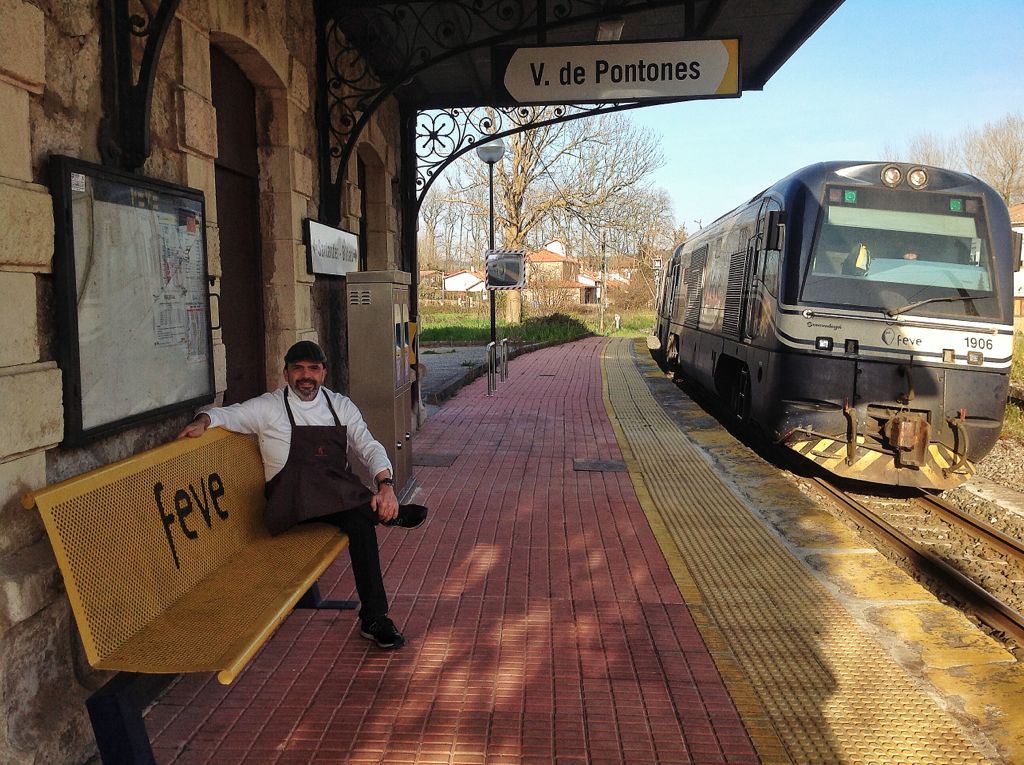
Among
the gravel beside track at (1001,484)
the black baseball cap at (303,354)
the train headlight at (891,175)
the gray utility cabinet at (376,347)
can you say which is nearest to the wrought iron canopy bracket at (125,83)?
the black baseball cap at (303,354)

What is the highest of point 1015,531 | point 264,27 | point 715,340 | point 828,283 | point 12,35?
point 264,27

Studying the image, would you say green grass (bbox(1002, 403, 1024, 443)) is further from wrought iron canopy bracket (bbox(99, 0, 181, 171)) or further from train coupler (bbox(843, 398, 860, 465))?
wrought iron canopy bracket (bbox(99, 0, 181, 171))

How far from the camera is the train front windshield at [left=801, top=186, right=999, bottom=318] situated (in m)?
7.56

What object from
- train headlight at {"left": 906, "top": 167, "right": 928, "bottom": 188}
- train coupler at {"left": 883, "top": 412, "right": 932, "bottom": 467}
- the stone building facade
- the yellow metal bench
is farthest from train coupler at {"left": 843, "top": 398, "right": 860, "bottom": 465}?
the stone building facade

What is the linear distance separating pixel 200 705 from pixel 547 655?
151 cm

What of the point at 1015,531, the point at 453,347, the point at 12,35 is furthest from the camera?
the point at 453,347

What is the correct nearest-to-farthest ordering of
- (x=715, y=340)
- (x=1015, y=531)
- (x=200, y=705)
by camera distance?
(x=200, y=705) < (x=1015, y=531) < (x=715, y=340)

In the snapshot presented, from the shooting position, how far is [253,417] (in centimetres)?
398

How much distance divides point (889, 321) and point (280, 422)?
5.75 metres

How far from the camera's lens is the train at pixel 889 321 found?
7383 mm

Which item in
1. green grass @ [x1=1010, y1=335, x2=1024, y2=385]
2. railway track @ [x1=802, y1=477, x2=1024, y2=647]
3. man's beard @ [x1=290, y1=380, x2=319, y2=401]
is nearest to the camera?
man's beard @ [x1=290, y1=380, x2=319, y2=401]

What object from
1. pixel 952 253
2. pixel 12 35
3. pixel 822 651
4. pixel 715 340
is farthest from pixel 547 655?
pixel 715 340

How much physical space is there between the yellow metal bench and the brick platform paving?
0.48 meters

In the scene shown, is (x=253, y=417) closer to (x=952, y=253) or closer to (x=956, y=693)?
(x=956, y=693)
